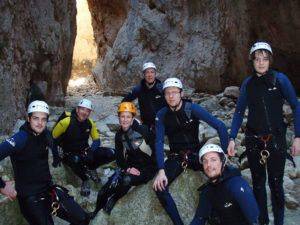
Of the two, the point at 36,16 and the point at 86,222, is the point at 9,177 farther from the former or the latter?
the point at 36,16

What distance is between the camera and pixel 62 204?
21.4ft

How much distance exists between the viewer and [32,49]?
51.3 feet

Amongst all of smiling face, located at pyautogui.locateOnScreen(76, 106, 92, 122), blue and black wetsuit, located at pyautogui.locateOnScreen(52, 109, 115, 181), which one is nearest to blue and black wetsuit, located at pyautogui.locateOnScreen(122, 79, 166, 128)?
blue and black wetsuit, located at pyautogui.locateOnScreen(52, 109, 115, 181)

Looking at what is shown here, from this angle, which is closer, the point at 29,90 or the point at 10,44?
the point at 10,44

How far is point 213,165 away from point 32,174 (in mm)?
2964

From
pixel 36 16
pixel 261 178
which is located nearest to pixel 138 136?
pixel 261 178

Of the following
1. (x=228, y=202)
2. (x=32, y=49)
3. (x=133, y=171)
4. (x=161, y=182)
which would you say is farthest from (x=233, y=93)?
(x=228, y=202)

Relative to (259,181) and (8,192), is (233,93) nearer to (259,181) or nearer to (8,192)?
(259,181)

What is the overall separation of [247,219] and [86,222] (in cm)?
300

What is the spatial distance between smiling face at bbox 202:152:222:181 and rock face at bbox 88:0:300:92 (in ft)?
35.6

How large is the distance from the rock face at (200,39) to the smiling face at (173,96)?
947cm

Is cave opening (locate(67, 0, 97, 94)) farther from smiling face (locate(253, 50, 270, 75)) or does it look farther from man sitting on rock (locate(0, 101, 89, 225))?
smiling face (locate(253, 50, 270, 75))

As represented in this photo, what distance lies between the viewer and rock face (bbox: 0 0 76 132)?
11984 mm

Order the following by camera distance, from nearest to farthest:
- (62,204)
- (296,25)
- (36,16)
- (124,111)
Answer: (62,204), (124,111), (296,25), (36,16)
